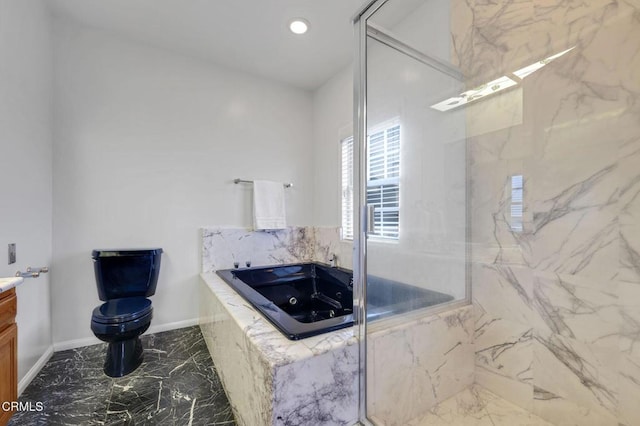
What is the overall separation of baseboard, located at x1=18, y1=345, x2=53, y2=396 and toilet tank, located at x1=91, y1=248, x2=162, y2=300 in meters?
0.50

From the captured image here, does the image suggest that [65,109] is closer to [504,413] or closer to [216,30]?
[216,30]

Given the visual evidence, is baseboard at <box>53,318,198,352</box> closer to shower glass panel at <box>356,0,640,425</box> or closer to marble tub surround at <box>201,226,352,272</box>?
marble tub surround at <box>201,226,352,272</box>

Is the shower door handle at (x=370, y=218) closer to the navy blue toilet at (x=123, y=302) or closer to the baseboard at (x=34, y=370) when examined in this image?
the navy blue toilet at (x=123, y=302)

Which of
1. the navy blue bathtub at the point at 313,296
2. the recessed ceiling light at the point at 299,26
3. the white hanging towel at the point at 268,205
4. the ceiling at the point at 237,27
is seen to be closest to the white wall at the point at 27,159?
the ceiling at the point at 237,27

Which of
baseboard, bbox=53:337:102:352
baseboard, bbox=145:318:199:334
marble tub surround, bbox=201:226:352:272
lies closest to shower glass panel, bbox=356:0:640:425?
marble tub surround, bbox=201:226:352:272

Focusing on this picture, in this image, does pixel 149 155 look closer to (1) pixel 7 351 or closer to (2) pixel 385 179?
(1) pixel 7 351

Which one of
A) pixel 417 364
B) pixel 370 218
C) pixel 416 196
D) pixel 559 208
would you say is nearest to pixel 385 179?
pixel 416 196

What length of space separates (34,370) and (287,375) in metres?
1.95

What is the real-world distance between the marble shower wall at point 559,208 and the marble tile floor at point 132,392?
5.33 feet

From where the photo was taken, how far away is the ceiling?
1.97 metres

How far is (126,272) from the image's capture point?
211 centimetres

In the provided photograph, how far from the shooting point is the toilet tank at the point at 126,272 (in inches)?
79.5

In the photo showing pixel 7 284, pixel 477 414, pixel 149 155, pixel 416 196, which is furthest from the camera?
pixel 149 155

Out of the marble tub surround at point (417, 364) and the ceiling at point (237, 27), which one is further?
the ceiling at point (237, 27)
